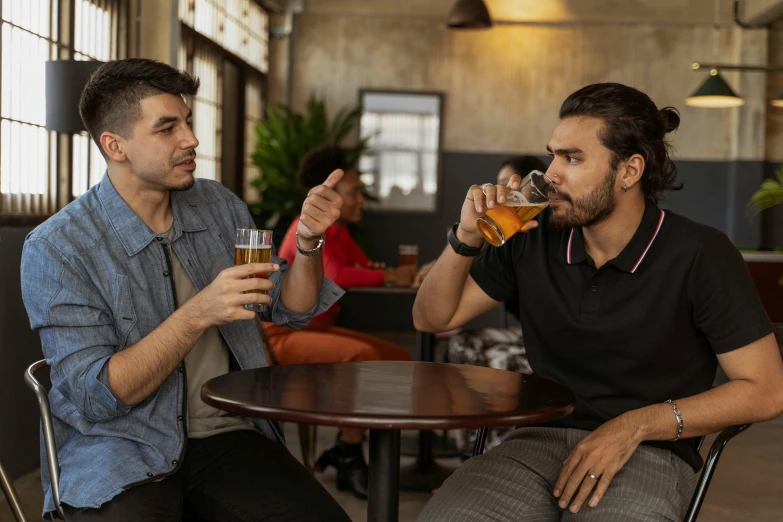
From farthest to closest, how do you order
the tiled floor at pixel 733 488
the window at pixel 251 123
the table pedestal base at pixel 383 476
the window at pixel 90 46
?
the window at pixel 251 123 < the window at pixel 90 46 < the tiled floor at pixel 733 488 < the table pedestal base at pixel 383 476

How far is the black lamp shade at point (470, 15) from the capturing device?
728 centimetres

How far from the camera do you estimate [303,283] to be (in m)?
2.28

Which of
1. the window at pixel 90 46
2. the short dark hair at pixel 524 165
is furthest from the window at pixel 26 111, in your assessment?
the short dark hair at pixel 524 165

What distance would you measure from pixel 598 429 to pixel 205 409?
35.4 inches

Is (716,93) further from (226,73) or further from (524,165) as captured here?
(226,73)

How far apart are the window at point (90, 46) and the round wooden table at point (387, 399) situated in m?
3.21

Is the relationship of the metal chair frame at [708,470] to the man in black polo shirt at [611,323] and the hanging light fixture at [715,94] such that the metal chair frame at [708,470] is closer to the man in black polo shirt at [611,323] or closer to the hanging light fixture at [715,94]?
the man in black polo shirt at [611,323]

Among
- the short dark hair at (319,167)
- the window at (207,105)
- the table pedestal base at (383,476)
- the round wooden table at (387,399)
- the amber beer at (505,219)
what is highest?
the window at (207,105)

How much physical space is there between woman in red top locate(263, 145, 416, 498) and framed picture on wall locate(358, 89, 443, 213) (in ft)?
17.6

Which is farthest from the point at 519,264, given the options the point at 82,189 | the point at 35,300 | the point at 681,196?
the point at 681,196

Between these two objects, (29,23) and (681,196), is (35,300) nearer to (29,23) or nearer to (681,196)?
(29,23)

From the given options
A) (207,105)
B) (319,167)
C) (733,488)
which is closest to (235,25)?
(207,105)

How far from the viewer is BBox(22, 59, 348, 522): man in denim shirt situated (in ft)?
6.15

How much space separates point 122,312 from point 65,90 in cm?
200
